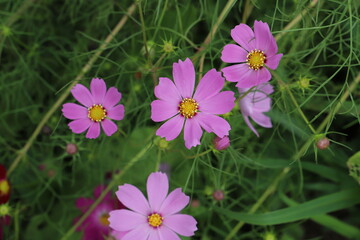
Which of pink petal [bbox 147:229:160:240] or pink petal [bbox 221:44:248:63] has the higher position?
pink petal [bbox 221:44:248:63]

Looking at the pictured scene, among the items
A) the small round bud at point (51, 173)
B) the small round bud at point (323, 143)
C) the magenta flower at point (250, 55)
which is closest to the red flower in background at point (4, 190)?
the small round bud at point (51, 173)

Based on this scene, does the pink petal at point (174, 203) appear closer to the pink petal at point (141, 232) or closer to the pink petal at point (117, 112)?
the pink petal at point (141, 232)

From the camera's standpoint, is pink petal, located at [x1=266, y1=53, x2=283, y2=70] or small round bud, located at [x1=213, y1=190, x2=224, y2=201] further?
small round bud, located at [x1=213, y1=190, x2=224, y2=201]

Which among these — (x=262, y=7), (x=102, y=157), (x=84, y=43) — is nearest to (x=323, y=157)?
(x=262, y=7)

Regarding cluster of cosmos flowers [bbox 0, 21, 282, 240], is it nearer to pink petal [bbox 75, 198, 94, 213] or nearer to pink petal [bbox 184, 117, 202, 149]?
pink petal [bbox 184, 117, 202, 149]

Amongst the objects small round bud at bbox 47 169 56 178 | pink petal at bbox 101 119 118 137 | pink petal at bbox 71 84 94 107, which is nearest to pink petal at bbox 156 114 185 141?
pink petal at bbox 101 119 118 137

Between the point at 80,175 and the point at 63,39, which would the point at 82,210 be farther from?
the point at 63,39
